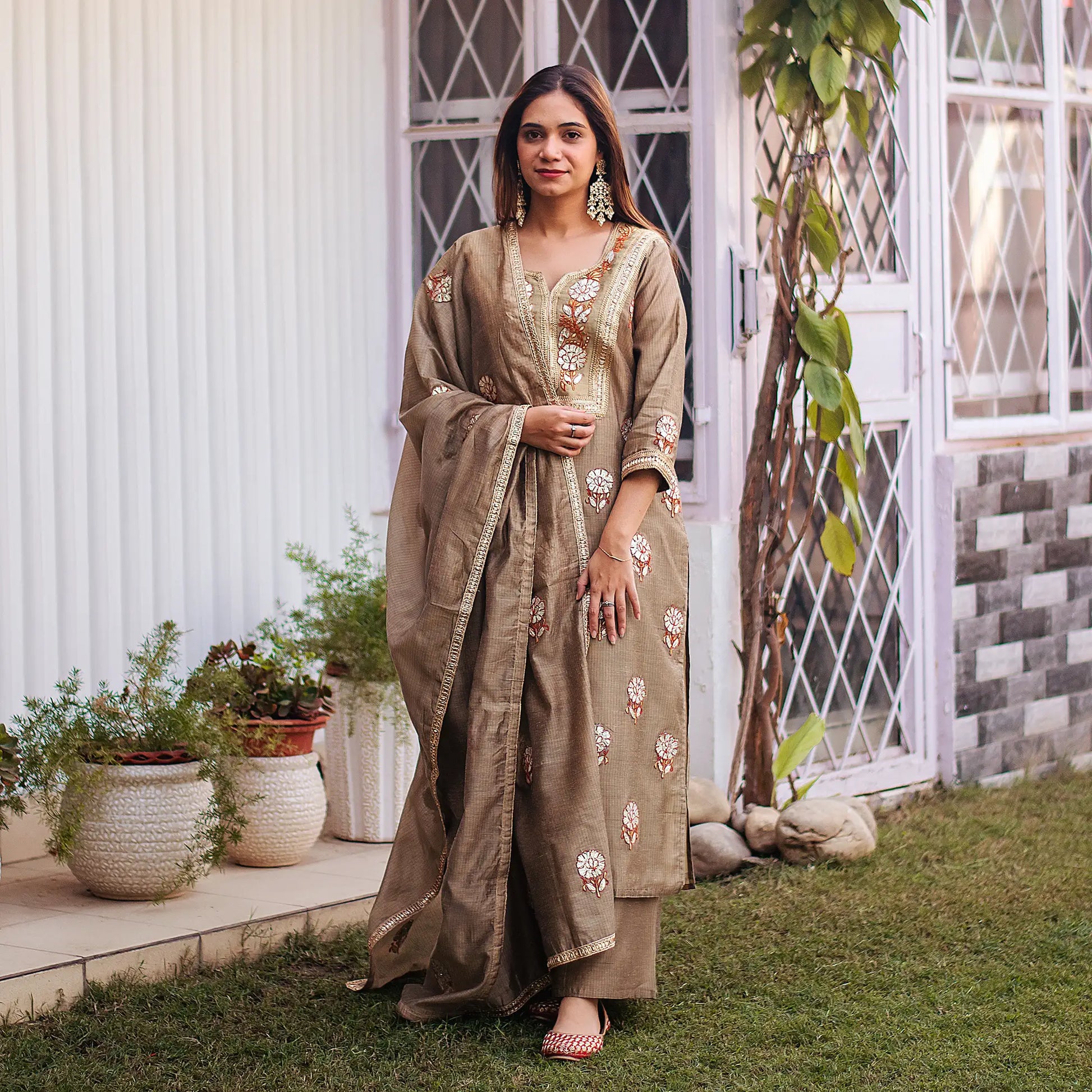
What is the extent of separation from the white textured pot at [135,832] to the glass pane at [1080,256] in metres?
3.36

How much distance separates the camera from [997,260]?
16.3 feet

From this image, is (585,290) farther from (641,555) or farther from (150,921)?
(150,921)

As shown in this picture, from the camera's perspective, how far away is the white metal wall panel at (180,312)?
3652 mm

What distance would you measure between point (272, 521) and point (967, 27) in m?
2.52

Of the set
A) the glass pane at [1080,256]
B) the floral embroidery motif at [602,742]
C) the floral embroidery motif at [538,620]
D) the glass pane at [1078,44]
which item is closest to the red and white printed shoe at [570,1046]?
the floral embroidery motif at [602,742]

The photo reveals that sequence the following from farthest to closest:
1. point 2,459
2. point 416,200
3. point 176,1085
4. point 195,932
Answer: point 416,200 < point 2,459 < point 195,932 < point 176,1085

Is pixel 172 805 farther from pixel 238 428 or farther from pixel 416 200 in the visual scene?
pixel 416 200

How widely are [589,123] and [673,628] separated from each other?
35.1 inches

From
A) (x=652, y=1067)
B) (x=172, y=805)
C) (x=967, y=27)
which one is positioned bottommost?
(x=652, y=1067)

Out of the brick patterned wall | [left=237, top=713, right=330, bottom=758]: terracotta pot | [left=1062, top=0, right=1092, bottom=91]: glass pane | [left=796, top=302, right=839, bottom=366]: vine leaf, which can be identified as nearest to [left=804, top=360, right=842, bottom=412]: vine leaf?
[left=796, top=302, right=839, bottom=366]: vine leaf

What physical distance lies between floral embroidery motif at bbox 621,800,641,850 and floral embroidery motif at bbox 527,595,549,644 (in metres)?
0.32

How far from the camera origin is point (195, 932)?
3068 millimetres

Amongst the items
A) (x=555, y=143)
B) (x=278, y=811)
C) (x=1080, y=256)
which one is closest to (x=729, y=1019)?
(x=278, y=811)

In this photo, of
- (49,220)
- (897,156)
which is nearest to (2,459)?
(49,220)
